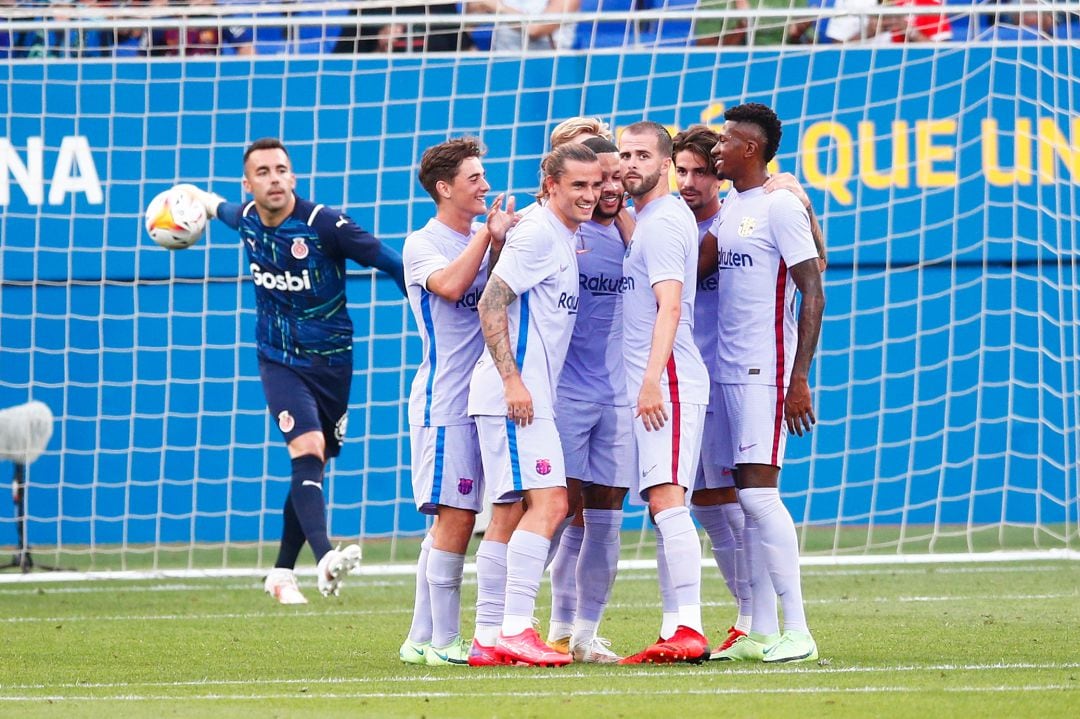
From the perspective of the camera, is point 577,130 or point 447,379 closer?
point 447,379

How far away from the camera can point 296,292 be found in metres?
8.27

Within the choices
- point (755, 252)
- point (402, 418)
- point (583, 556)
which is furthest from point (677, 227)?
point (402, 418)

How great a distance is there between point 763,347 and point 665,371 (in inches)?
15.7

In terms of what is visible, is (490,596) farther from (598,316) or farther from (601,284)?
(601,284)

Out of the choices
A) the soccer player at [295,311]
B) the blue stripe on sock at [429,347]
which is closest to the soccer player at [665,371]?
the blue stripe on sock at [429,347]

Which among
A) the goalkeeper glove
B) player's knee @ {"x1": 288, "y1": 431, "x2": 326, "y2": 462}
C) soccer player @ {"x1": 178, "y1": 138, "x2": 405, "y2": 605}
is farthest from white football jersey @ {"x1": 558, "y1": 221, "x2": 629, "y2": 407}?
the goalkeeper glove

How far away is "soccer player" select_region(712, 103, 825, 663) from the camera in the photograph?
5.82 meters

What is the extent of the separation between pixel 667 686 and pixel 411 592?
166 inches

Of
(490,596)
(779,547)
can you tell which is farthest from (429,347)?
(779,547)

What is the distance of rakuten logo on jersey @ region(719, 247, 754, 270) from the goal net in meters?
6.21

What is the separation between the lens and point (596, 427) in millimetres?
6051

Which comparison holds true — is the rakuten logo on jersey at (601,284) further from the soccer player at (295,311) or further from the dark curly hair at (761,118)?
the soccer player at (295,311)

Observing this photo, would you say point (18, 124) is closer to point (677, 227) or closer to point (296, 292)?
point (296, 292)

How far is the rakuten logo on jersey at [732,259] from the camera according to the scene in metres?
Result: 6.00
